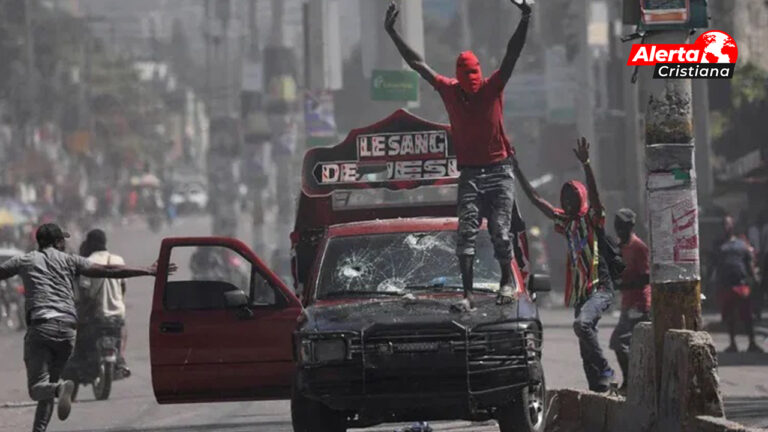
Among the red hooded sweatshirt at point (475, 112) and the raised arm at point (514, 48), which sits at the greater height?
the raised arm at point (514, 48)

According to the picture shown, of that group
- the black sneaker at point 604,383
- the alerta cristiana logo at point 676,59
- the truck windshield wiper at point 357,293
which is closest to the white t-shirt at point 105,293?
the black sneaker at point 604,383

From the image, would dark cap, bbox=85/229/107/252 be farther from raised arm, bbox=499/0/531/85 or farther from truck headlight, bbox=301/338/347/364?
truck headlight, bbox=301/338/347/364

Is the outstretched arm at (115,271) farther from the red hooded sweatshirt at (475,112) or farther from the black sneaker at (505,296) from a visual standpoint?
the black sneaker at (505,296)

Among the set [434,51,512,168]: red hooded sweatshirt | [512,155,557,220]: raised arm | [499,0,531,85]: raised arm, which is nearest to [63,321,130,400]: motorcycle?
[512,155,557,220]: raised arm

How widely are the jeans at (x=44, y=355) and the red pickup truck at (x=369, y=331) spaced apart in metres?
0.83

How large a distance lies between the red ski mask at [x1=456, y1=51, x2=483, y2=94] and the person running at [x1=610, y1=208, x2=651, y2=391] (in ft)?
11.1

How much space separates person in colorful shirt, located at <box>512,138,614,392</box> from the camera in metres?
14.0

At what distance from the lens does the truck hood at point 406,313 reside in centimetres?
1127

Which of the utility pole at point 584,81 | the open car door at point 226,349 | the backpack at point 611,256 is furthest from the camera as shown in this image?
the utility pole at point 584,81

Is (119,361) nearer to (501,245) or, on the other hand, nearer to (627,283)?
(627,283)

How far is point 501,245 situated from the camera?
12.2 m

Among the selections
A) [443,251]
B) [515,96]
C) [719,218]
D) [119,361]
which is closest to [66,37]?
[515,96]

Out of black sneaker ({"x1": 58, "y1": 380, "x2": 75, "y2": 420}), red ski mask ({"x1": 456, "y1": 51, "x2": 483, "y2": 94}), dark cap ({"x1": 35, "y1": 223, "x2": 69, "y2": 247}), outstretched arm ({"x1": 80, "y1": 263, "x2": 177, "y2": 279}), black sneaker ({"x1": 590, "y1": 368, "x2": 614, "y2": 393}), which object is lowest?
black sneaker ({"x1": 590, "y1": 368, "x2": 614, "y2": 393})

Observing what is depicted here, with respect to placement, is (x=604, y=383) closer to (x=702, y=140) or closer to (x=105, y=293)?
(x=105, y=293)
